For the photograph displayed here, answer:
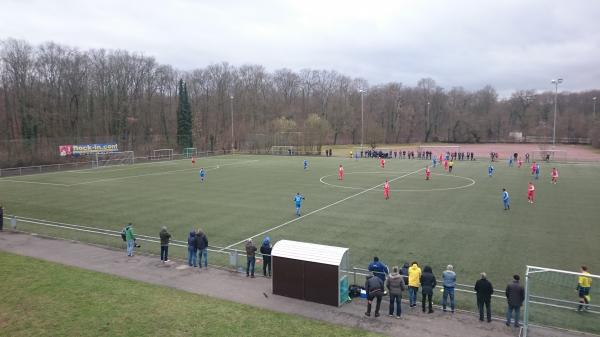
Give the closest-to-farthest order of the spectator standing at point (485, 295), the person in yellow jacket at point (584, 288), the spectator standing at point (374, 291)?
1. the spectator standing at point (485, 295)
2. the person in yellow jacket at point (584, 288)
3. the spectator standing at point (374, 291)

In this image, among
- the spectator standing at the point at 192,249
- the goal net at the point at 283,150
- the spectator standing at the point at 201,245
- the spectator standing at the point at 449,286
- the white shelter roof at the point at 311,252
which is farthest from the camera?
the goal net at the point at 283,150

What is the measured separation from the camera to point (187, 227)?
72.0 feet

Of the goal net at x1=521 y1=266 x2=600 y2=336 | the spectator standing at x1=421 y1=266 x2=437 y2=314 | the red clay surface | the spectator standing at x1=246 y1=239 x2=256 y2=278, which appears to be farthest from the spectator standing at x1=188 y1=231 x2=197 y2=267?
the red clay surface

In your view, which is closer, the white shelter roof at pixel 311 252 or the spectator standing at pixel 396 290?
the spectator standing at pixel 396 290

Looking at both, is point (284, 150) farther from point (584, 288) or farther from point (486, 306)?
point (584, 288)

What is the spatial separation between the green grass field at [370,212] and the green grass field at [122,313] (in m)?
4.40

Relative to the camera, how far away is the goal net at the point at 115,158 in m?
60.1

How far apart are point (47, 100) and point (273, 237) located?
6564 centimetres

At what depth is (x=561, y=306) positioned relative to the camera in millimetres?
10719

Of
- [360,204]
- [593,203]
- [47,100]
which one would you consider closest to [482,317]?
[360,204]

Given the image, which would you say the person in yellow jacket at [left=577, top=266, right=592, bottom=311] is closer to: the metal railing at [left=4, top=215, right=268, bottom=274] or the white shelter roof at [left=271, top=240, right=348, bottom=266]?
the white shelter roof at [left=271, top=240, right=348, bottom=266]

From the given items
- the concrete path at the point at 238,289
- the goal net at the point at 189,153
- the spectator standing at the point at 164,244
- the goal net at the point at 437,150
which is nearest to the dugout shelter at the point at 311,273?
the concrete path at the point at 238,289

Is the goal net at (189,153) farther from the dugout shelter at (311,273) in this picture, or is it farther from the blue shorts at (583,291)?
the blue shorts at (583,291)

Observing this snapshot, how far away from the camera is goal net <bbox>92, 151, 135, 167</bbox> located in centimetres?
6008
